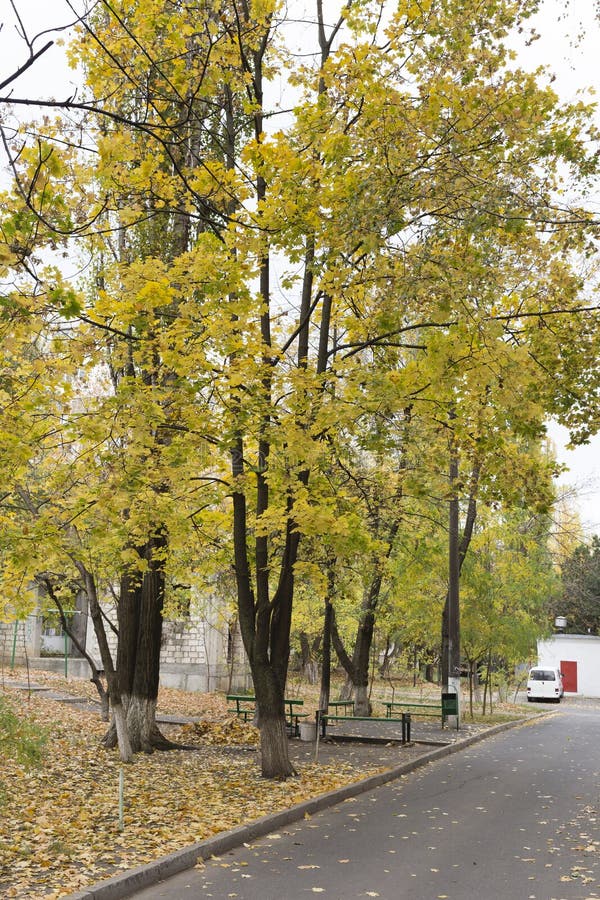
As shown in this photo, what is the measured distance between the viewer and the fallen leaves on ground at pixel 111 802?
752 cm

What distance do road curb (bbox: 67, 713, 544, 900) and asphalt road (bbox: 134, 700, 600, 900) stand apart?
0.34 feet

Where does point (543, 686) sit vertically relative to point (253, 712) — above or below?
below

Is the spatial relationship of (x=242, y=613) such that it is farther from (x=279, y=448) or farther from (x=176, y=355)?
(x=176, y=355)

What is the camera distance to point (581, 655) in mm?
55469

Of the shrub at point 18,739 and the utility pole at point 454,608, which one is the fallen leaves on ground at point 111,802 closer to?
the shrub at point 18,739

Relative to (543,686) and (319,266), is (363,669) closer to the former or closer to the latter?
(319,266)

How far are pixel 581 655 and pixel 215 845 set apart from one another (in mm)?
51172

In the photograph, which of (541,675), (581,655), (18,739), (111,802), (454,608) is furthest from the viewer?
(581,655)

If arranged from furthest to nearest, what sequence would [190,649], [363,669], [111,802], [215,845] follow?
[190,649], [363,669], [111,802], [215,845]

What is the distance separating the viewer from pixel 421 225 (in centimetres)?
1005

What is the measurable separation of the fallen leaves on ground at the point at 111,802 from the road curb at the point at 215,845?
0.18m

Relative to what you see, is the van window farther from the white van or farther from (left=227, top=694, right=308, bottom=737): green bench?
(left=227, top=694, right=308, bottom=737): green bench

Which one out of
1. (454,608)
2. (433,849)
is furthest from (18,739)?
(454,608)

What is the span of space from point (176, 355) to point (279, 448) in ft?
7.82
